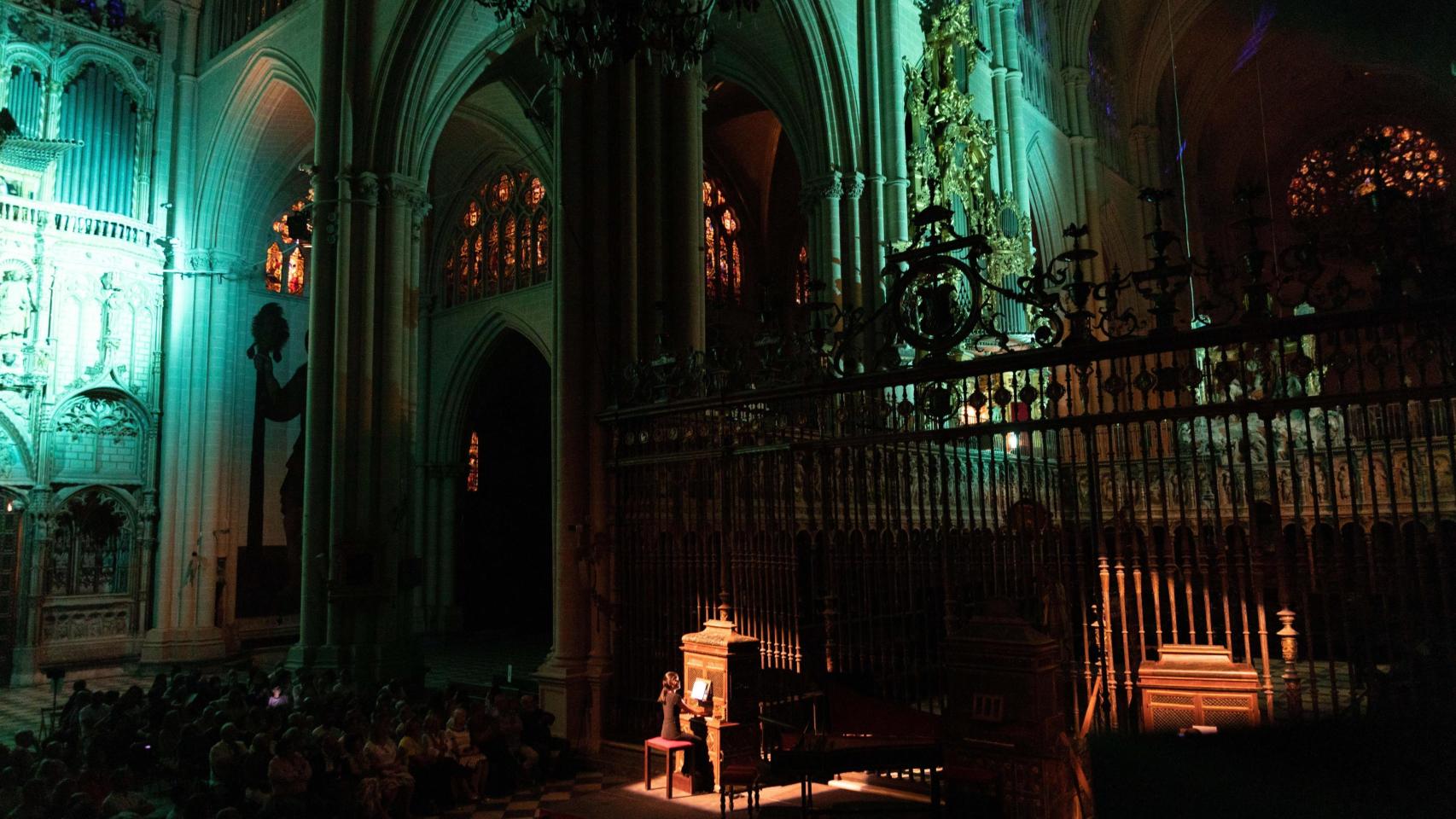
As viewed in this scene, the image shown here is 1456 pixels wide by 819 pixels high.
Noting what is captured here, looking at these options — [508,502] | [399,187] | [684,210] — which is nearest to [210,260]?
[399,187]

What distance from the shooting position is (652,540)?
911 cm

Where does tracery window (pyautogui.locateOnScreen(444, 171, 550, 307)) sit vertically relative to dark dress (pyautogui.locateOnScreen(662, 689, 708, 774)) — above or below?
above

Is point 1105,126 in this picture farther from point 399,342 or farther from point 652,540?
point 652,540

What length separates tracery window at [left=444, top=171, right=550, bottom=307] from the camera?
2314 cm

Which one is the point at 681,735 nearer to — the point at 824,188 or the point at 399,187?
the point at 824,188

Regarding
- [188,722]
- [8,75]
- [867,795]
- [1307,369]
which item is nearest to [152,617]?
[8,75]

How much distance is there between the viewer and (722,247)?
24.8m

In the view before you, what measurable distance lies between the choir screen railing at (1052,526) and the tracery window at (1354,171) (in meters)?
20.6

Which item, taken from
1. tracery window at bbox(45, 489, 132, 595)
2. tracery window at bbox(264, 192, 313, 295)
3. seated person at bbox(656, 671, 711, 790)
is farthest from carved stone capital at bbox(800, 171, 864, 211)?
tracery window at bbox(45, 489, 132, 595)

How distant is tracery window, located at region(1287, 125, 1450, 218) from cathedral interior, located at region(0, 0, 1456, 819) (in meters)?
0.16

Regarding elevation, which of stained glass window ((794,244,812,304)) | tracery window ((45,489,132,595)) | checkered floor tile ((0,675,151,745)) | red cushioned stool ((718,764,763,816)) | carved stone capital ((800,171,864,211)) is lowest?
checkered floor tile ((0,675,151,745))

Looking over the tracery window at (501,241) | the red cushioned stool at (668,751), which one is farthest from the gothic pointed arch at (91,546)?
the red cushioned stool at (668,751)

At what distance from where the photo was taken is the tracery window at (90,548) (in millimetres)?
18188

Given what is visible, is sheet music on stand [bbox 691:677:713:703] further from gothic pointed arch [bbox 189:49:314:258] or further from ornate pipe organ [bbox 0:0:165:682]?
gothic pointed arch [bbox 189:49:314:258]
